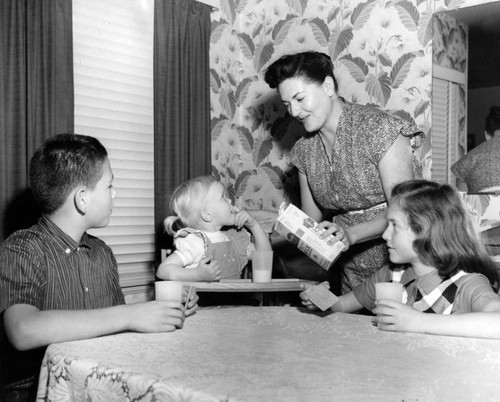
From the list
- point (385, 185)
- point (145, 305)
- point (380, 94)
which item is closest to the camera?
point (145, 305)

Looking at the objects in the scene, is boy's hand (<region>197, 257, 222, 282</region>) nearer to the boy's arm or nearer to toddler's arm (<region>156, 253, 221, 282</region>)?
toddler's arm (<region>156, 253, 221, 282</region>)

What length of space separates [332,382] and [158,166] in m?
2.72

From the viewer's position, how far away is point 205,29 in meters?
3.98

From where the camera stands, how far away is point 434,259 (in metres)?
1.94

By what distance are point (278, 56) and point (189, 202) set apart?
1.63 metres

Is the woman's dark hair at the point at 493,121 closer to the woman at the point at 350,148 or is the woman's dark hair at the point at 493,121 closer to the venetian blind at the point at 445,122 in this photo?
the venetian blind at the point at 445,122

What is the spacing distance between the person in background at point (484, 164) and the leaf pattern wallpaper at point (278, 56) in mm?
225

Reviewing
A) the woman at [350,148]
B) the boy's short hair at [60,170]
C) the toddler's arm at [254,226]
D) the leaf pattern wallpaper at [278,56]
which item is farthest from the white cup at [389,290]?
the leaf pattern wallpaper at [278,56]

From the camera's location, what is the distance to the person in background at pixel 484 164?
309cm

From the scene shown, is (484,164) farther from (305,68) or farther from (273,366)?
(273,366)

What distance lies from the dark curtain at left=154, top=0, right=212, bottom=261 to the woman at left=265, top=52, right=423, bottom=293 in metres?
1.07

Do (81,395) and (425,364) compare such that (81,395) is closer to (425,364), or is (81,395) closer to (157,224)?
(425,364)

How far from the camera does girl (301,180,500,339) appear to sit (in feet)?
5.93

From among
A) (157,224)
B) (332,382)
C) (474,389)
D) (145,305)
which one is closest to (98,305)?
(145,305)
